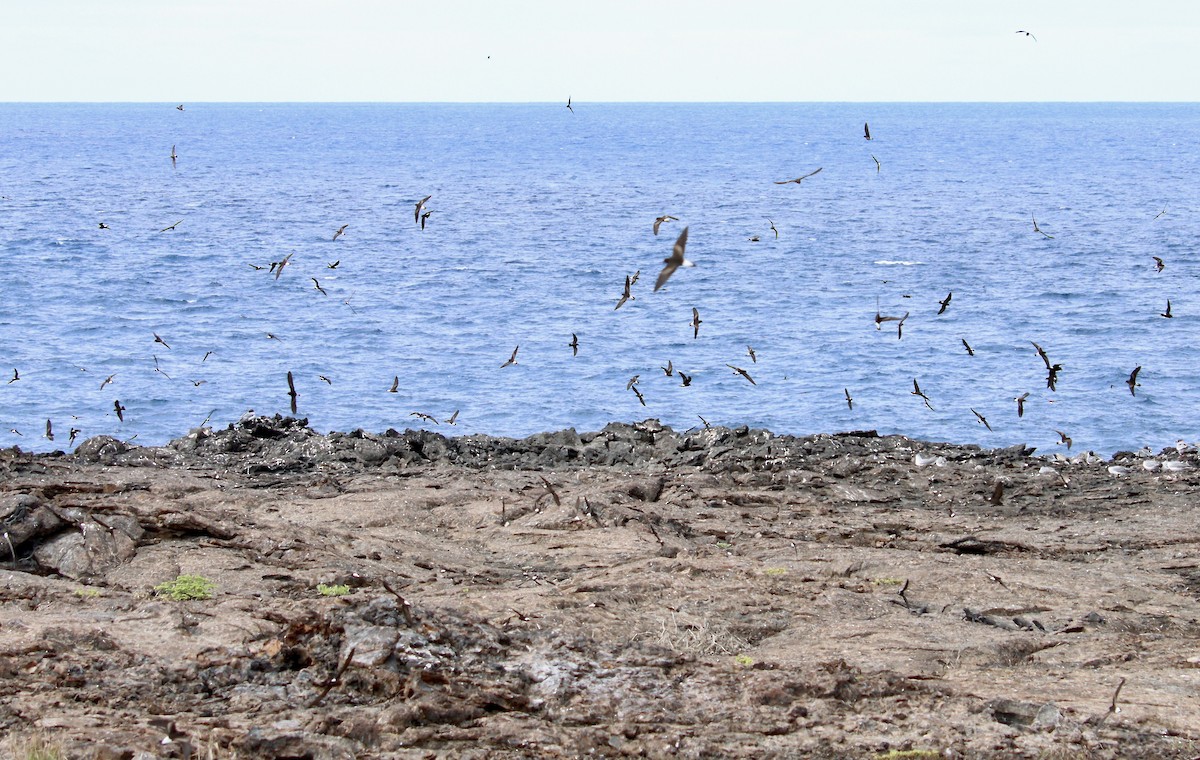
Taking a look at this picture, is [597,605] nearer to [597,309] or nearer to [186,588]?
[186,588]

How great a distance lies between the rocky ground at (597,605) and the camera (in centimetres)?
906

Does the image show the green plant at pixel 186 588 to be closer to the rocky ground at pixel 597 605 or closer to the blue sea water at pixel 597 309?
the rocky ground at pixel 597 605

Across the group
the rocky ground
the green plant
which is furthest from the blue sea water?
the green plant

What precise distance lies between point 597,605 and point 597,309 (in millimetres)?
39610

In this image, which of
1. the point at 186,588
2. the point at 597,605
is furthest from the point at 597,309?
the point at 186,588

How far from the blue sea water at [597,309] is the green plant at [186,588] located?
20335 millimetres

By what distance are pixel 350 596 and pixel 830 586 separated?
545 centimetres

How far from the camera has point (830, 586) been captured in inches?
540

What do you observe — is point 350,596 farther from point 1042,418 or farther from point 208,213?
point 208,213

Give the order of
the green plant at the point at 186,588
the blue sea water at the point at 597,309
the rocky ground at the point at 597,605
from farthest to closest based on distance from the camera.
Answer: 1. the blue sea water at the point at 597,309
2. the green plant at the point at 186,588
3. the rocky ground at the point at 597,605

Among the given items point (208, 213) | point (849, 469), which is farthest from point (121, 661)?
point (208, 213)

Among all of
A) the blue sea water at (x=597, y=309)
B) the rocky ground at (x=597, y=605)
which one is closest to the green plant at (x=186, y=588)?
the rocky ground at (x=597, y=605)

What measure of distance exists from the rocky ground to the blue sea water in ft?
45.8

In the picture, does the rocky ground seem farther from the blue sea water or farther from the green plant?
the blue sea water
